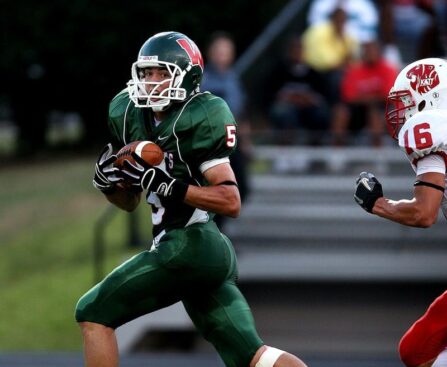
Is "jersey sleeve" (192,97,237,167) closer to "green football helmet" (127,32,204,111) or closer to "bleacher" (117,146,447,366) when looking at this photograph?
"green football helmet" (127,32,204,111)

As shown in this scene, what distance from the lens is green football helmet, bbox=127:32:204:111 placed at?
4887mm

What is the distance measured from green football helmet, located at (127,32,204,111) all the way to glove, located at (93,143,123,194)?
27 centimetres

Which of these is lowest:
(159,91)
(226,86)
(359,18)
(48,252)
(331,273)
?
(48,252)

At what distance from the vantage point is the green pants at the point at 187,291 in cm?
485

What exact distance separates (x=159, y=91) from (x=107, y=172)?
413 mm

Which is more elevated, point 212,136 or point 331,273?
point 212,136

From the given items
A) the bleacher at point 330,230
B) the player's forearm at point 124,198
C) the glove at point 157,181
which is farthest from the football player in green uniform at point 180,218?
the bleacher at point 330,230

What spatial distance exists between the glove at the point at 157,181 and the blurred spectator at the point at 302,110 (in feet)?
17.0

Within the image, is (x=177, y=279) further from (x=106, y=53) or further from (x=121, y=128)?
(x=106, y=53)

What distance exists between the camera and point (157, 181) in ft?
15.5

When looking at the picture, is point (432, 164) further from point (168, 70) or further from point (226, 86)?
point (226, 86)

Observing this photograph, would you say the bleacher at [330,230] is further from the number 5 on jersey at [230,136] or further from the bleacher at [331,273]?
the number 5 on jersey at [230,136]

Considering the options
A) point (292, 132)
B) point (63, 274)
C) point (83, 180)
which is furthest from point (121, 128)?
point (83, 180)

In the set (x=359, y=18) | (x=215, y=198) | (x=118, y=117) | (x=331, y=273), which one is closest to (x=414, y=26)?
(x=359, y=18)
